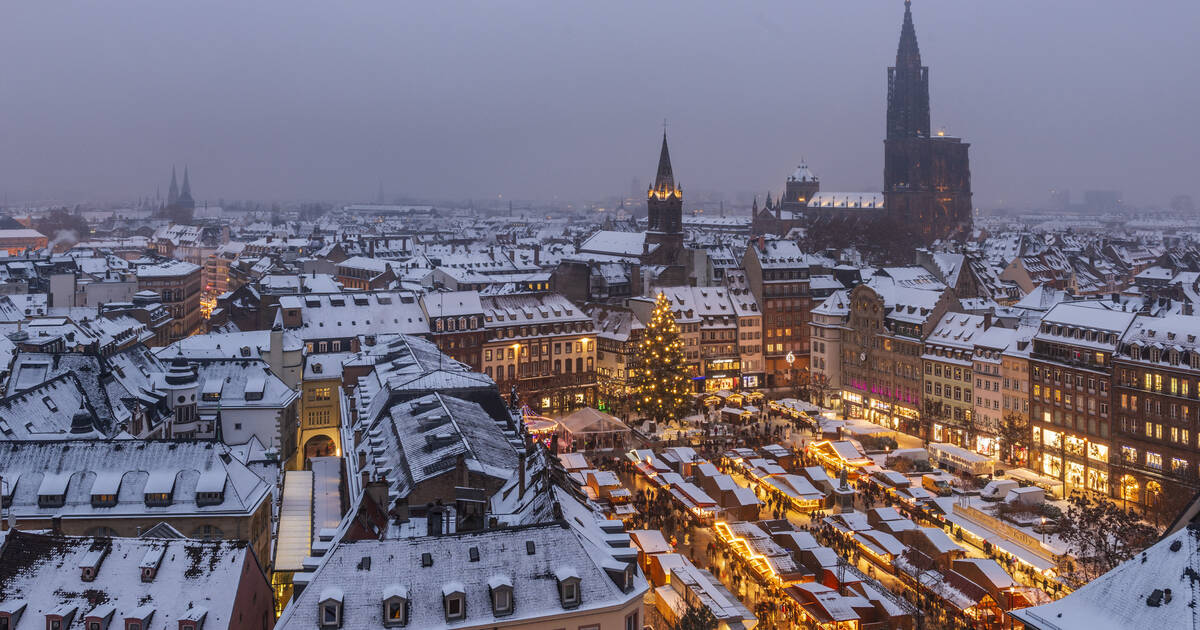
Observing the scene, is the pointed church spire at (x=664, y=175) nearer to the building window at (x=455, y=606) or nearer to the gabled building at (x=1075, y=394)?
the gabled building at (x=1075, y=394)

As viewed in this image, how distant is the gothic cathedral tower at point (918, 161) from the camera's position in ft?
592

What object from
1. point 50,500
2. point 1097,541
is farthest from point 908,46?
point 50,500

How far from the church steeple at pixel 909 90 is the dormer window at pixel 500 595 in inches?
6625

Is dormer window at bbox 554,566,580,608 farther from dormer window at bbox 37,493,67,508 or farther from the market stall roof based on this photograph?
the market stall roof

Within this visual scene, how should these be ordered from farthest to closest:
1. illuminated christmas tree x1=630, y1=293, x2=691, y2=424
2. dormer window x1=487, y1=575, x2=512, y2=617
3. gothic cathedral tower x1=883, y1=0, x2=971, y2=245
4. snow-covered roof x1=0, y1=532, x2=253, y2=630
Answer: gothic cathedral tower x1=883, y1=0, x2=971, y2=245
illuminated christmas tree x1=630, y1=293, x2=691, y2=424
snow-covered roof x1=0, y1=532, x2=253, y2=630
dormer window x1=487, y1=575, x2=512, y2=617

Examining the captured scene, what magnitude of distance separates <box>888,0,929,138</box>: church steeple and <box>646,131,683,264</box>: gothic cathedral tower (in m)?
75.7

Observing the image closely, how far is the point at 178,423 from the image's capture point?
57.0 metres

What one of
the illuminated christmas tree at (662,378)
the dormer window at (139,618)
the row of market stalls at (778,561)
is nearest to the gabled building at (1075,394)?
the row of market stalls at (778,561)

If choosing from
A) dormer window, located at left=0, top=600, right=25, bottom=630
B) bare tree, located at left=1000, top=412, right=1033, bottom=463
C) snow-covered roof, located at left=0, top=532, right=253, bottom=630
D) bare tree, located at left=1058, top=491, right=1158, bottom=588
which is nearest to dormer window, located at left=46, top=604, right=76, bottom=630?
snow-covered roof, located at left=0, top=532, right=253, bottom=630

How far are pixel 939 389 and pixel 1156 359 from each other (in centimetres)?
1851

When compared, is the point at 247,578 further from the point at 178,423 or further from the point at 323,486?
the point at 178,423

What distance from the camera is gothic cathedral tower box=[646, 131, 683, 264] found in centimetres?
11906

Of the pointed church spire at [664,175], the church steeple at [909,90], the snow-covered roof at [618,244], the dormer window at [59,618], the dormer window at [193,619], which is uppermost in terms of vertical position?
the church steeple at [909,90]

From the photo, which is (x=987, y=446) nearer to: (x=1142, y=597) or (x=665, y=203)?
(x=1142, y=597)
